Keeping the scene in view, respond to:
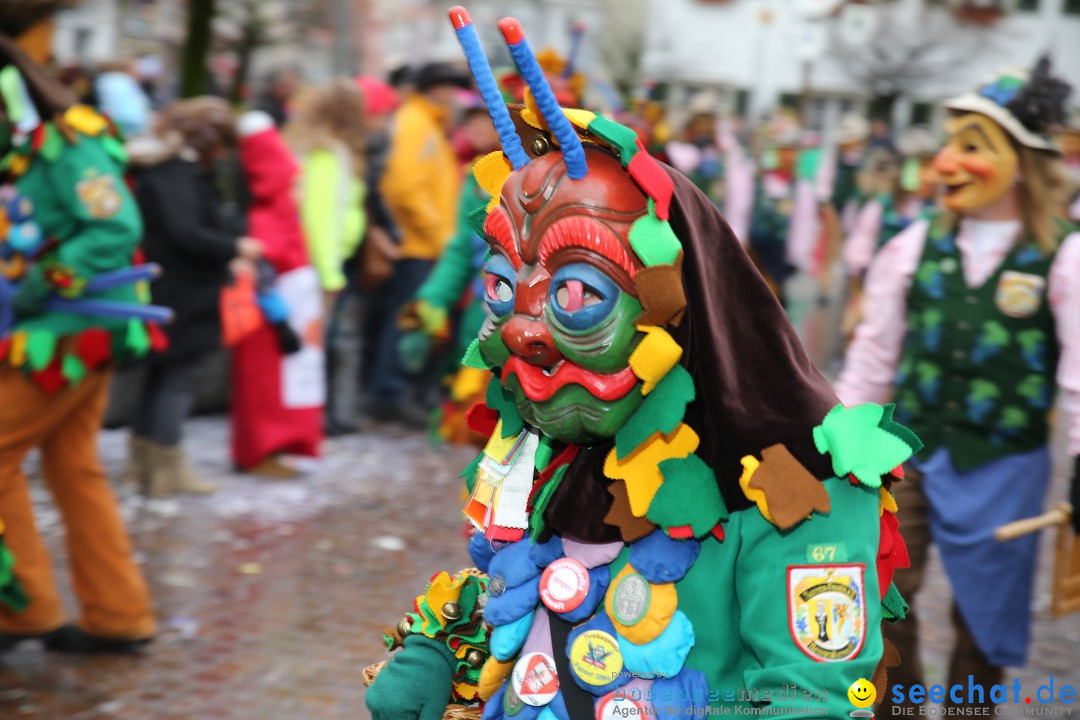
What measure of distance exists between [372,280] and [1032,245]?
5.40 meters

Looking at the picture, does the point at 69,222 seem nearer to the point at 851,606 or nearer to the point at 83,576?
the point at 83,576

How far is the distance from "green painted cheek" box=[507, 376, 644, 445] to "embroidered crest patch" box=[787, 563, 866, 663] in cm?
35

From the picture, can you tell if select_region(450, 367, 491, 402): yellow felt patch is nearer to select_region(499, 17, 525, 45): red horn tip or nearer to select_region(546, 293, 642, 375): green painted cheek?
select_region(546, 293, 642, 375): green painted cheek

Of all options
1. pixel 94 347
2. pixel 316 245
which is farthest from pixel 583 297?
pixel 316 245

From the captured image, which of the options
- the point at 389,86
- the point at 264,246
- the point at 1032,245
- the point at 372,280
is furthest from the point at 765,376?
the point at 389,86

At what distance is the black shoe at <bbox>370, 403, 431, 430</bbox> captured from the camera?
8914 mm

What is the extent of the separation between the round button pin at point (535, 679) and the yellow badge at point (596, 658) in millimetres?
46

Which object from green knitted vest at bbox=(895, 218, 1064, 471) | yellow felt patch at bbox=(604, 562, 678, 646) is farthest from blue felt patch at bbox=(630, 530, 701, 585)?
green knitted vest at bbox=(895, 218, 1064, 471)

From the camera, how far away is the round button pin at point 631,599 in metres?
2.00

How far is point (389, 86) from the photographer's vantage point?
10.8 m

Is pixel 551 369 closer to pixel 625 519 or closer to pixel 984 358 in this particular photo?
pixel 625 519

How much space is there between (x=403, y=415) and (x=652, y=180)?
23.4 feet

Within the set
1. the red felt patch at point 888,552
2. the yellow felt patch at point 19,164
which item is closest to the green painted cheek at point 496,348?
the red felt patch at point 888,552

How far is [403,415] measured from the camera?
8.93m
